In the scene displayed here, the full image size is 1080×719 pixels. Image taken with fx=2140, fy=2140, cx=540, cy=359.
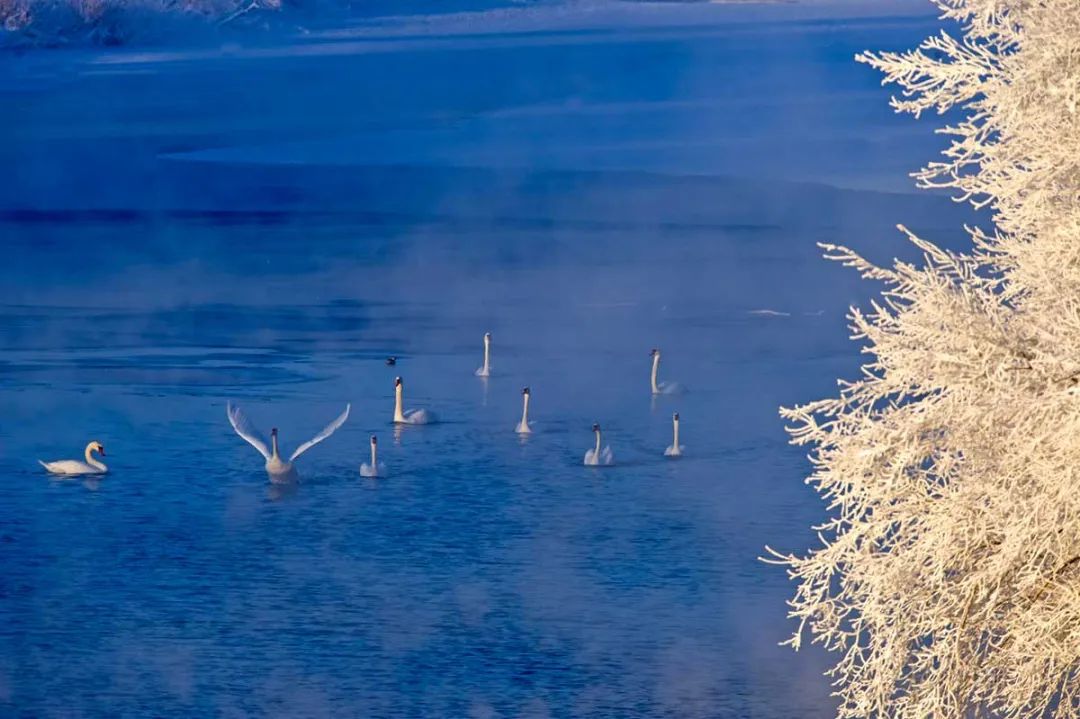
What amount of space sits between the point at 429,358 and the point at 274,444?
6.98 metres

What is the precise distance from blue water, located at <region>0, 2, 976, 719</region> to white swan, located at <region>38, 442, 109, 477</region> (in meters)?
0.19

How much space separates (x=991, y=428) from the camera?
7922mm

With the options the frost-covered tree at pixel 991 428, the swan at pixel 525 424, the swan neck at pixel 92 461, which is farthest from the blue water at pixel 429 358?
the frost-covered tree at pixel 991 428

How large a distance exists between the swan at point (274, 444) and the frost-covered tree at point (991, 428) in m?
11.3

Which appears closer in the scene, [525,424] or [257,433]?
[257,433]

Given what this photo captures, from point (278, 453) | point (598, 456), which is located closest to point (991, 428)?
point (598, 456)

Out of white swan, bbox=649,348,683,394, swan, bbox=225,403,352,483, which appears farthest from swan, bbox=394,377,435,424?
white swan, bbox=649,348,683,394

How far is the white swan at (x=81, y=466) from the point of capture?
778 inches

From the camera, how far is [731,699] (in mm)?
13219

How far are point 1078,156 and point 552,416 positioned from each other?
15011 mm

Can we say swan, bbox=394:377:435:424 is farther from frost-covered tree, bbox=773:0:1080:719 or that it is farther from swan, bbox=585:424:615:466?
frost-covered tree, bbox=773:0:1080:719

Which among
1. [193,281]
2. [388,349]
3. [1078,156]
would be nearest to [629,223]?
[193,281]

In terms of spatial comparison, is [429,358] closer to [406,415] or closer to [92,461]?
[406,415]

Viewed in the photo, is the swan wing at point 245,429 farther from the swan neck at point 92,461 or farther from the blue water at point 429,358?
the swan neck at point 92,461
